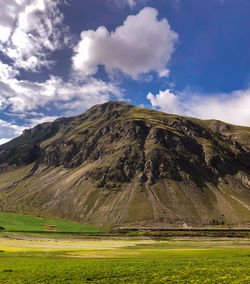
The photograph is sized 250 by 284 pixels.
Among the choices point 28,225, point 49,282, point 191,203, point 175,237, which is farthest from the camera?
point 191,203

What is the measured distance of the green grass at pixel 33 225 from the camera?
466 ft

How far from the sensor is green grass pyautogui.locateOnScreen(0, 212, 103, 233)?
142000 millimetres

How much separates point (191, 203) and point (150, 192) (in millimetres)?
35288

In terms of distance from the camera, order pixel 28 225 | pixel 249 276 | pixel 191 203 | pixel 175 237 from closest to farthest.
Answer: pixel 249 276
pixel 175 237
pixel 28 225
pixel 191 203

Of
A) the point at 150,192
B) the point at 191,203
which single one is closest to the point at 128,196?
the point at 150,192

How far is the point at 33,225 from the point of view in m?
154

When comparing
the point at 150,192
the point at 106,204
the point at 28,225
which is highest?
the point at 150,192

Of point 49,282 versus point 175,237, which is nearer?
point 49,282

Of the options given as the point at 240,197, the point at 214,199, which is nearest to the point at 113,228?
the point at 214,199

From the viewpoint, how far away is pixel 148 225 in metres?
158

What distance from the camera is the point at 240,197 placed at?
624 ft

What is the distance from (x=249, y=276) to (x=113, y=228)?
13756 centimetres

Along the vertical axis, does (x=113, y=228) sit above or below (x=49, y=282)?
below

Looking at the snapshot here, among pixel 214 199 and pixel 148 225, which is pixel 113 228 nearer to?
pixel 148 225
